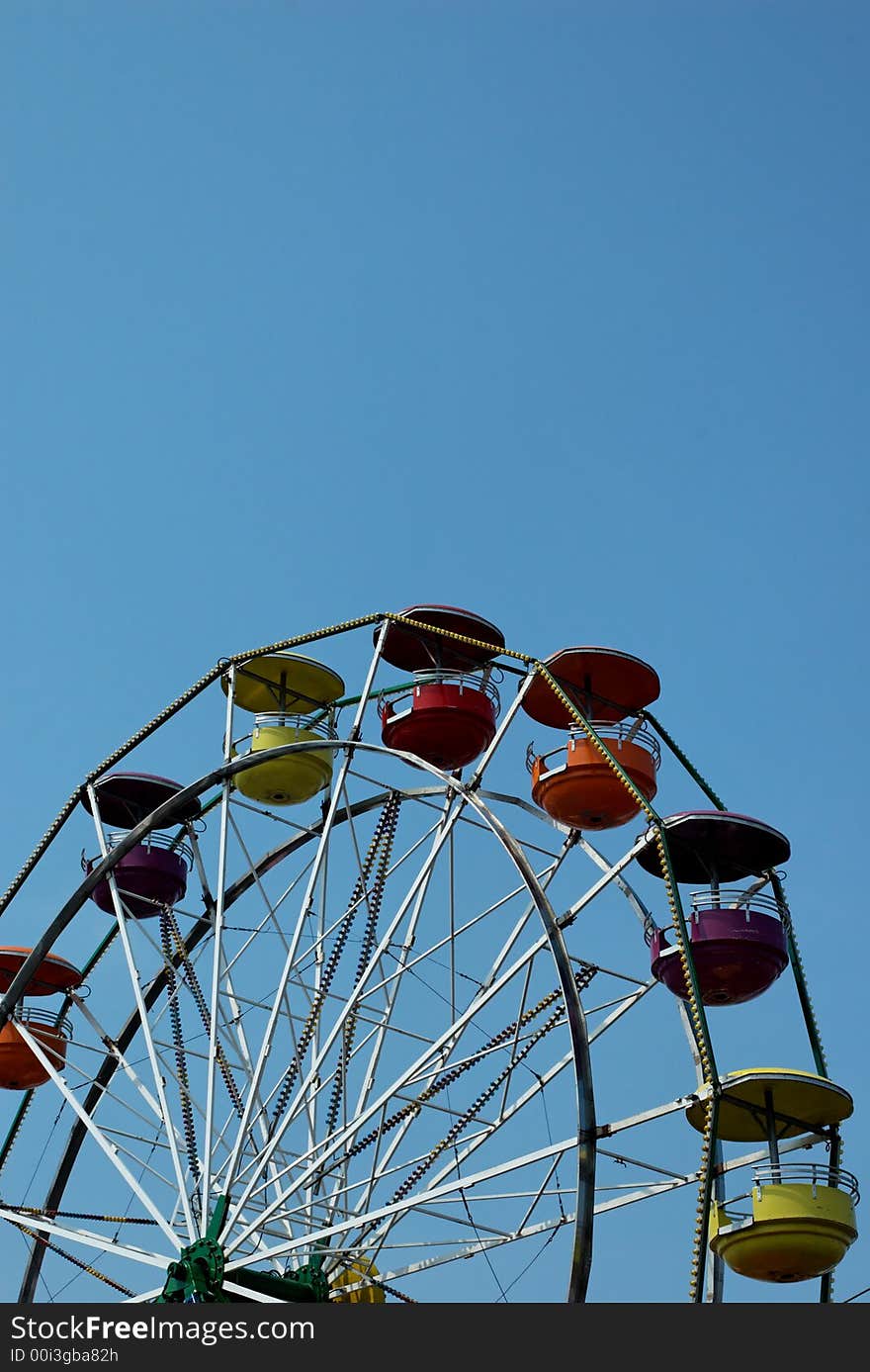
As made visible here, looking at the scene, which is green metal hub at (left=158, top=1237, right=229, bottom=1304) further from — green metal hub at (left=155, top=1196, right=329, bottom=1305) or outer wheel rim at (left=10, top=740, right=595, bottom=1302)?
outer wheel rim at (left=10, top=740, right=595, bottom=1302)

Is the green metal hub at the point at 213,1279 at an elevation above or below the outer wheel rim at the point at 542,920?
below

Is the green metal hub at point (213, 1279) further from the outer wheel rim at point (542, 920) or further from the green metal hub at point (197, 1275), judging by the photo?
the outer wheel rim at point (542, 920)

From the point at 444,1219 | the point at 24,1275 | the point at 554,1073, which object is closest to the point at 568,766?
the point at 554,1073

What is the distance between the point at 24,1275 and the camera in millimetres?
26891

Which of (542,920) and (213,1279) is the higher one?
(542,920)

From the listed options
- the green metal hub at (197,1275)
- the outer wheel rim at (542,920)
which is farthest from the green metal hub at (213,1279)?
the outer wheel rim at (542,920)

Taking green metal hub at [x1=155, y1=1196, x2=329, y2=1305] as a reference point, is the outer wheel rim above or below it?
above

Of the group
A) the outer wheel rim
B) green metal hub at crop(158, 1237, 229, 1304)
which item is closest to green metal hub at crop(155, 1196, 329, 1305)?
green metal hub at crop(158, 1237, 229, 1304)

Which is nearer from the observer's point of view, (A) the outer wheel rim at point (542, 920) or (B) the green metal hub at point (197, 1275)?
(A) the outer wheel rim at point (542, 920)

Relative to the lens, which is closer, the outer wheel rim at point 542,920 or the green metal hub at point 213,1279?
the outer wheel rim at point 542,920

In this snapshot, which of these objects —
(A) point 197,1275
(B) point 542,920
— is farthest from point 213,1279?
(B) point 542,920

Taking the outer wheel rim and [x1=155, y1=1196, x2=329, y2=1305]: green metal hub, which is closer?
the outer wheel rim

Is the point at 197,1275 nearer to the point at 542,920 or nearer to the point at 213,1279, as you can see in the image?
the point at 213,1279

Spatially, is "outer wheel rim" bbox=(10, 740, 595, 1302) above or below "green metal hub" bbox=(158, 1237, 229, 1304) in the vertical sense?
above
